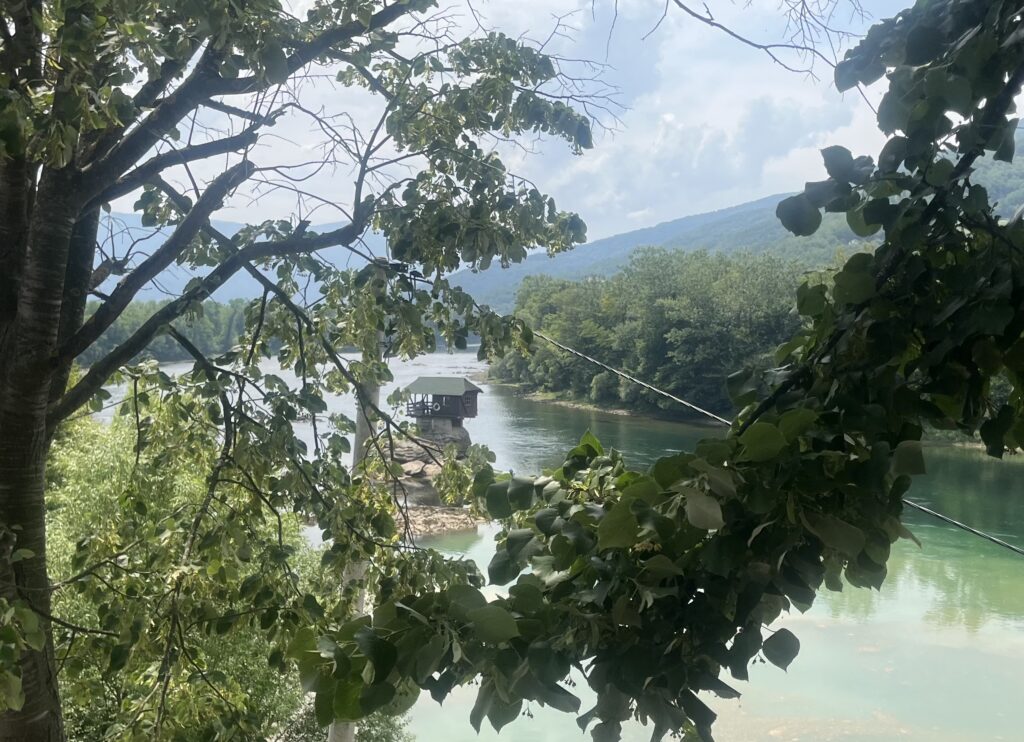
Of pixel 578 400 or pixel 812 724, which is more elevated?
pixel 578 400

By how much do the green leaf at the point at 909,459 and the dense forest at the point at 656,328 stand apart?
8738 millimetres

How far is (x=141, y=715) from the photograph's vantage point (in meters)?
1.61

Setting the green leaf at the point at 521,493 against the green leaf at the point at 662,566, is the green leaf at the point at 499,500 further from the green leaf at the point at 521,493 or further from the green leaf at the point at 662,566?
Result: the green leaf at the point at 662,566

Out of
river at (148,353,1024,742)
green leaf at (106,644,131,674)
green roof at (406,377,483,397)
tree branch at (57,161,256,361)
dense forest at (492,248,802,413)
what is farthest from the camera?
dense forest at (492,248,802,413)

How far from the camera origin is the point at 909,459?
0.52 meters

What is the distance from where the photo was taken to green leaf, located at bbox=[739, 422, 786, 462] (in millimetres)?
507

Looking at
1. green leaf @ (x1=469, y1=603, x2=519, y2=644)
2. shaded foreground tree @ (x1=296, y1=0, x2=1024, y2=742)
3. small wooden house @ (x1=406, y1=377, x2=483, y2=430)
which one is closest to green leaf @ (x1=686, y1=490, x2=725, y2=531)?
shaded foreground tree @ (x1=296, y1=0, x2=1024, y2=742)

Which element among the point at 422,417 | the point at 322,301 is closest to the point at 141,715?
the point at 322,301

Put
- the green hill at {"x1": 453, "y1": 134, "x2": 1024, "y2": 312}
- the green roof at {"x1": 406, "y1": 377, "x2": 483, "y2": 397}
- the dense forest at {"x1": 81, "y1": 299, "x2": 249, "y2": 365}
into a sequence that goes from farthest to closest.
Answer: the green hill at {"x1": 453, "y1": 134, "x2": 1024, "y2": 312} < the green roof at {"x1": 406, "y1": 377, "x2": 483, "y2": 397} < the dense forest at {"x1": 81, "y1": 299, "x2": 249, "y2": 365}

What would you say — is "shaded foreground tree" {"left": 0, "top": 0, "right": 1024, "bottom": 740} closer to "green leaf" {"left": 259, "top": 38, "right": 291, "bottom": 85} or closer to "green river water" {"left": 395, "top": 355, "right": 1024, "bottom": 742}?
"green leaf" {"left": 259, "top": 38, "right": 291, "bottom": 85}

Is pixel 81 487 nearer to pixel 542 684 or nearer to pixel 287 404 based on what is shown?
pixel 287 404

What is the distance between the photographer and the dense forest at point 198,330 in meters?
2.20

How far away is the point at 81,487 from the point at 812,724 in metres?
7.83

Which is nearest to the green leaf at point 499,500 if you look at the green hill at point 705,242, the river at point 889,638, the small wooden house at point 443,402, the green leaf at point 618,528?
the green leaf at point 618,528
